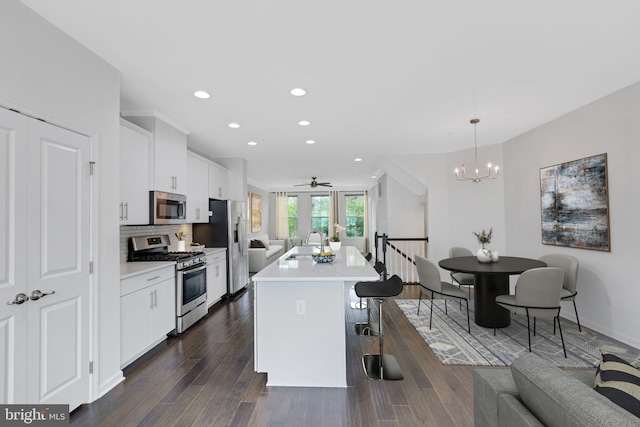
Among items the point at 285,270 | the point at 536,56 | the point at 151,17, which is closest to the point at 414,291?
the point at 285,270

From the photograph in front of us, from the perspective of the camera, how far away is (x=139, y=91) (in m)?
3.03

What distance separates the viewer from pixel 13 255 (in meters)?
1.76

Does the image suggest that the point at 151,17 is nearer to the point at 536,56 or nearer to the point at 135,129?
the point at 135,129

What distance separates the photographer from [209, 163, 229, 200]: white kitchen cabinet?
5.34 m

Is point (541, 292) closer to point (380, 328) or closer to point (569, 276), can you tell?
point (569, 276)

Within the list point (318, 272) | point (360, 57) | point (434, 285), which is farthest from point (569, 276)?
point (360, 57)

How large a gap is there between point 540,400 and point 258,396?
76.9 inches

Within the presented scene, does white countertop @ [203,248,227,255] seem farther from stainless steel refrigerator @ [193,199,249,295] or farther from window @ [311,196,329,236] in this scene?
window @ [311,196,329,236]

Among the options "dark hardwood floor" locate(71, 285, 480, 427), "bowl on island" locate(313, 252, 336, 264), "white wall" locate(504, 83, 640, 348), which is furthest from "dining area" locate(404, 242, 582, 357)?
"bowl on island" locate(313, 252, 336, 264)

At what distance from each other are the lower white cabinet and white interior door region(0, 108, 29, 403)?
0.94 meters

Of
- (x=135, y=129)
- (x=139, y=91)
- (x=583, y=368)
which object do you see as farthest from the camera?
(x=135, y=129)

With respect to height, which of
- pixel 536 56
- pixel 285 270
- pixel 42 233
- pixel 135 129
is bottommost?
pixel 285 270

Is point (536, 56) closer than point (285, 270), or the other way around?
point (536, 56)

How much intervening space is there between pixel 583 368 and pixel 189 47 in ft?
13.7
